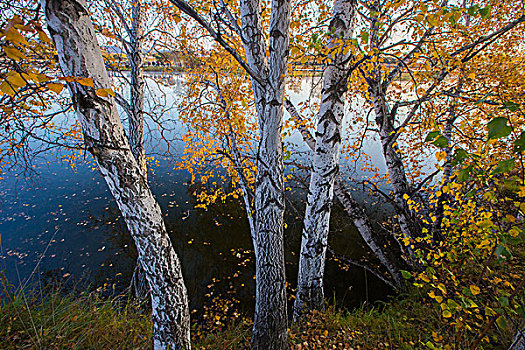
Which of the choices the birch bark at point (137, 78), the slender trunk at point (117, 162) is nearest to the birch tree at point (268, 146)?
the slender trunk at point (117, 162)

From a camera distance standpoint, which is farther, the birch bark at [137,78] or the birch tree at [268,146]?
the birch bark at [137,78]

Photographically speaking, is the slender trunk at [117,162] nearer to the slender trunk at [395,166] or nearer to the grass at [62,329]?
the grass at [62,329]

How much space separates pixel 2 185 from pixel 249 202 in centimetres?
1110

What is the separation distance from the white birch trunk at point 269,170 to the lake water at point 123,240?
2.33 metres

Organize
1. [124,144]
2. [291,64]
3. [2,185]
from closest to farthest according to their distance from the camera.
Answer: [124,144] < [291,64] < [2,185]

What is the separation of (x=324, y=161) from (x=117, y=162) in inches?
85.0

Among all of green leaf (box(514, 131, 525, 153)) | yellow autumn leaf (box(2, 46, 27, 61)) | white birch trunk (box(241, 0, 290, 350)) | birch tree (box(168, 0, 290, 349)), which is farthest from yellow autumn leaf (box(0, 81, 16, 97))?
green leaf (box(514, 131, 525, 153))

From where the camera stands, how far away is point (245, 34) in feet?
6.97

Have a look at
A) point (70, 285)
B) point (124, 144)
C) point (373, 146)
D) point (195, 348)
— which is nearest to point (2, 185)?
point (70, 285)

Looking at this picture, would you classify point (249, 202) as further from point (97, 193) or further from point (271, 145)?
point (97, 193)

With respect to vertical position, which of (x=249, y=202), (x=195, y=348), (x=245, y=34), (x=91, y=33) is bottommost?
(x=195, y=348)

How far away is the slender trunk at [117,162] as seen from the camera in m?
1.43

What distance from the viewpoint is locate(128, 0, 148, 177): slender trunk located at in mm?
4000

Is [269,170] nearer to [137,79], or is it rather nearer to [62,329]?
[62,329]
